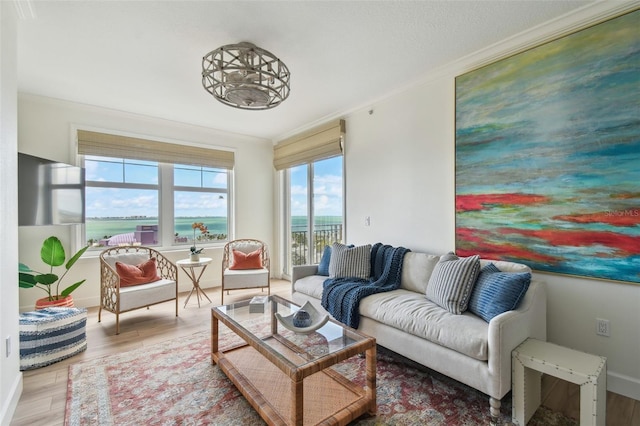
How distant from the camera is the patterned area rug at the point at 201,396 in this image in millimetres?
1681

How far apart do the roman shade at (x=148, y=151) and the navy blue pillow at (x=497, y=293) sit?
4085mm

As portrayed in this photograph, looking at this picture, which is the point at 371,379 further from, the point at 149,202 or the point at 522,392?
the point at 149,202

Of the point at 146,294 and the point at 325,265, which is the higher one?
the point at 325,265

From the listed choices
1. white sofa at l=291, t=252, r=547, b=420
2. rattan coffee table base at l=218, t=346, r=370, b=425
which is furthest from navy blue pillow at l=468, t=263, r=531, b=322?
rattan coffee table base at l=218, t=346, r=370, b=425

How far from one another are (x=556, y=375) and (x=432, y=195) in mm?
1750

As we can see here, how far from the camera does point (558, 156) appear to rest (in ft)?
6.96

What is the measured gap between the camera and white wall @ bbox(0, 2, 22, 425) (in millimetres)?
1661

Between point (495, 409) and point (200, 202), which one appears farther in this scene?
point (200, 202)

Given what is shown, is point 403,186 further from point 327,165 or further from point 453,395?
point 453,395

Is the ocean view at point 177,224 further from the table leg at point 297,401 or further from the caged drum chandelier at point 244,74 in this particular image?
the table leg at point 297,401

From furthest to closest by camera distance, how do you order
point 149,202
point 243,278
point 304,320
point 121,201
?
point 149,202 < point 121,201 < point 243,278 < point 304,320

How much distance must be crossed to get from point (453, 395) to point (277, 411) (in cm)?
115

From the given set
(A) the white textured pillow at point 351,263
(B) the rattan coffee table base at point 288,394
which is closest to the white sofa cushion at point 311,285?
(A) the white textured pillow at point 351,263

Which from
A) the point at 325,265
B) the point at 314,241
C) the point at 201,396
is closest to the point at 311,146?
the point at 314,241
